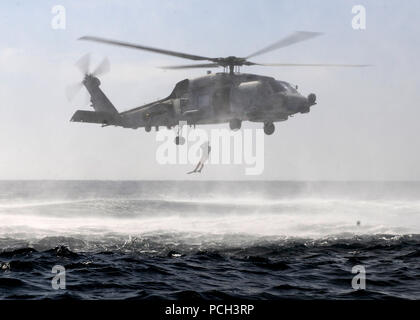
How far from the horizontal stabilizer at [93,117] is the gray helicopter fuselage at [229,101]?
9.81 feet

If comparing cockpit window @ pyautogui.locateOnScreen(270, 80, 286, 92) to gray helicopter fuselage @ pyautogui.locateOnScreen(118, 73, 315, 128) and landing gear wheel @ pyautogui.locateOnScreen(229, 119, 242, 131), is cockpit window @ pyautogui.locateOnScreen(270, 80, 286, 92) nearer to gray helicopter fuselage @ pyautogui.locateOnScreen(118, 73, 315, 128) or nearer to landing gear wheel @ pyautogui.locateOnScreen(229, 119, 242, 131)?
gray helicopter fuselage @ pyautogui.locateOnScreen(118, 73, 315, 128)

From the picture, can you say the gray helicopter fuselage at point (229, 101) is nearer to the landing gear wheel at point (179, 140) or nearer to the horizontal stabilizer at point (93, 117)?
the landing gear wheel at point (179, 140)

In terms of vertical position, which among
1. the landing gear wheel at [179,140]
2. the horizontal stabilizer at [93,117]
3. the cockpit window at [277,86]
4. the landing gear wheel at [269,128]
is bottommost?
the landing gear wheel at [179,140]

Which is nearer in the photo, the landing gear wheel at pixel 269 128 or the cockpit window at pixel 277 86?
the cockpit window at pixel 277 86

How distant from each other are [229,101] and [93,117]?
824cm

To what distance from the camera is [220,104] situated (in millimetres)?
20656

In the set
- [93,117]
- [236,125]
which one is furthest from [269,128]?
[93,117]

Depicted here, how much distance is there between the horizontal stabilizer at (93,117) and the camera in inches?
937

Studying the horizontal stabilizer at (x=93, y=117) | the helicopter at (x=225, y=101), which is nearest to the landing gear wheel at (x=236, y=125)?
the helicopter at (x=225, y=101)

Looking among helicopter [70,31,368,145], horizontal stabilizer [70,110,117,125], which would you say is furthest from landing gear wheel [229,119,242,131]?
horizontal stabilizer [70,110,117,125]
